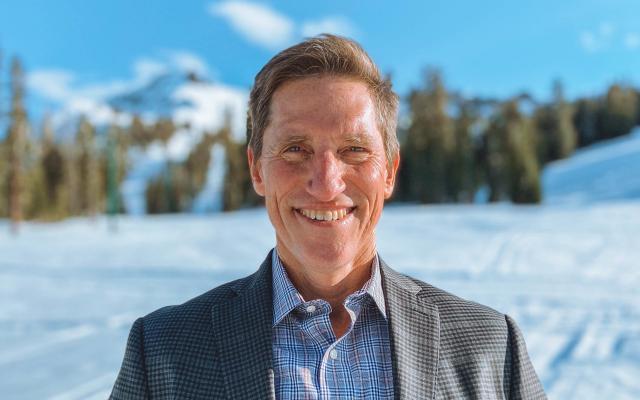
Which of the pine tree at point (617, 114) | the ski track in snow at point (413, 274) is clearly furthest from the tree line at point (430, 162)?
the ski track in snow at point (413, 274)

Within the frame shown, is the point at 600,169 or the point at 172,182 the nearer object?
the point at 600,169

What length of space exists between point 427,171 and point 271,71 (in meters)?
46.1

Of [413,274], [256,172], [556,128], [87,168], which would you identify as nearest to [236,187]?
[87,168]

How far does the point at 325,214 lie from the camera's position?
5.15ft

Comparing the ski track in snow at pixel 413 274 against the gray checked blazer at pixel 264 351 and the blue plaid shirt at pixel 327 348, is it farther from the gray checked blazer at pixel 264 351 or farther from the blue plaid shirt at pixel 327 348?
the blue plaid shirt at pixel 327 348

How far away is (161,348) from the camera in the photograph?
5.13 ft

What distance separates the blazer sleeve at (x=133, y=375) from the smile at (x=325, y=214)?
1.98ft

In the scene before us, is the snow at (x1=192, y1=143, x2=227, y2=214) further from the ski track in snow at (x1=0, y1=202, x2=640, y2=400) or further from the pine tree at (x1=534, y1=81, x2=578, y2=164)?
the ski track in snow at (x1=0, y1=202, x2=640, y2=400)

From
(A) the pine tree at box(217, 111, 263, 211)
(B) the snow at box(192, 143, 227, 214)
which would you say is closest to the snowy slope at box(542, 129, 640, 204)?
(A) the pine tree at box(217, 111, 263, 211)

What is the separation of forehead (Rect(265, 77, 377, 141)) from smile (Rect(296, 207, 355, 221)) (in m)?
0.23

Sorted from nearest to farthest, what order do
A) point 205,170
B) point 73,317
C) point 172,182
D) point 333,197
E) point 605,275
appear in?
point 333,197 → point 73,317 → point 605,275 → point 172,182 → point 205,170

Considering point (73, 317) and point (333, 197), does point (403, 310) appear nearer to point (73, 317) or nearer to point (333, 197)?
point (333, 197)

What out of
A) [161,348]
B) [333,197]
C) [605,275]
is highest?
[333,197]

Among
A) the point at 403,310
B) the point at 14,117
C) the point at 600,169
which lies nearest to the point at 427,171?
the point at 600,169
